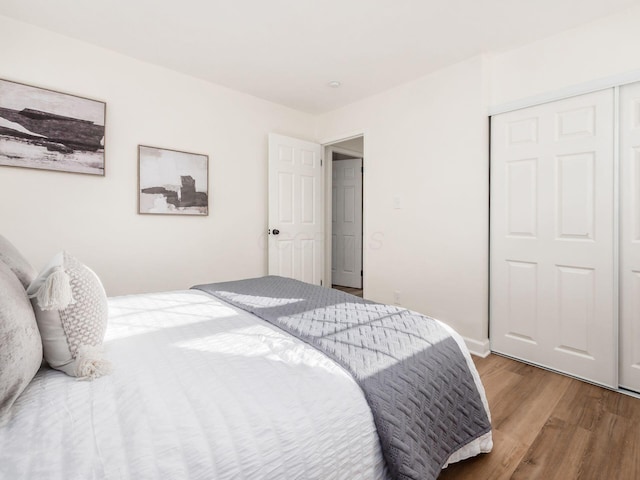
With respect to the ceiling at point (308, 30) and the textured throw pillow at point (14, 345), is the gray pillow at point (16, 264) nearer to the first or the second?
the textured throw pillow at point (14, 345)

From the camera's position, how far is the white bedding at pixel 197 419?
0.64m

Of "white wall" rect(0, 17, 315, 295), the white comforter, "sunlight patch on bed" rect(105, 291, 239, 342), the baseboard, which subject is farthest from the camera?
the baseboard

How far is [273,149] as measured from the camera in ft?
11.8

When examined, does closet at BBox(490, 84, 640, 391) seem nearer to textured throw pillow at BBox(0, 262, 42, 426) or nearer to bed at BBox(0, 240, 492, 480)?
bed at BBox(0, 240, 492, 480)

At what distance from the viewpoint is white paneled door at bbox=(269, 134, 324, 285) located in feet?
11.9

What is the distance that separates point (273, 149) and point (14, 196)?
224 centimetres

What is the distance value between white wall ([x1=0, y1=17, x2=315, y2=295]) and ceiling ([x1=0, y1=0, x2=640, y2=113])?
0.21 meters

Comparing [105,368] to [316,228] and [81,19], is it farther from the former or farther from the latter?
[316,228]

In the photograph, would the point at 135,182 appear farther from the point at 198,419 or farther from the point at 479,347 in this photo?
the point at 479,347

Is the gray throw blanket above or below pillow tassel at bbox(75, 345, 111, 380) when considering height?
below

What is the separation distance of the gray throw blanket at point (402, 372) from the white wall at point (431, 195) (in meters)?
1.51

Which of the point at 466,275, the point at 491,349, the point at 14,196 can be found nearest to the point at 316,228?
the point at 466,275

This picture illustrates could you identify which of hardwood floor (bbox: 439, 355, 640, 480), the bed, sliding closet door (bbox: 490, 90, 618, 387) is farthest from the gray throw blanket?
sliding closet door (bbox: 490, 90, 618, 387)

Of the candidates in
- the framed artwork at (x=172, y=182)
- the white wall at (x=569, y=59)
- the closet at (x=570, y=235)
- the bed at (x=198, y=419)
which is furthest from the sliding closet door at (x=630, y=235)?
the framed artwork at (x=172, y=182)
